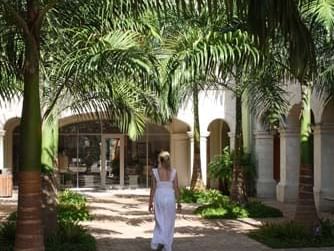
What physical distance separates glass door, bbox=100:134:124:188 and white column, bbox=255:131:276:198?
30.3ft

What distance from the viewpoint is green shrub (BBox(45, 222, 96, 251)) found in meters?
10.4

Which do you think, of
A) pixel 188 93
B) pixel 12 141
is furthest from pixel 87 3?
pixel 12 141

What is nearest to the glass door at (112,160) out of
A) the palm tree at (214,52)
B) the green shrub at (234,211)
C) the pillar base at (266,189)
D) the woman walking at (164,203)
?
the pillar base at (266,189)

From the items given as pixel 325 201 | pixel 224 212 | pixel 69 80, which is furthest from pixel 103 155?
pixel 69 80

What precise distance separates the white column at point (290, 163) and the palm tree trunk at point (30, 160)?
16.0 meters

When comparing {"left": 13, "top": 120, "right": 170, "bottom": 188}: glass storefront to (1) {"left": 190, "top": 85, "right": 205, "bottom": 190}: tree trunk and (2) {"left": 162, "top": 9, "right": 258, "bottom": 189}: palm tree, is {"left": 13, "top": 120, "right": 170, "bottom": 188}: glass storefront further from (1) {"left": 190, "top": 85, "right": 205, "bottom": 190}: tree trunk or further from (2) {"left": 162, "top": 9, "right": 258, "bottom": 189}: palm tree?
(2) {"left": 162, "top": 9, "right": 258, "bottom": 189}: palm tree

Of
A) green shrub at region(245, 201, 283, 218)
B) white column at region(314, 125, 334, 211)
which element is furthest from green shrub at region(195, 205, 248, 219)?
white column at region(314, 125, 334, 211)

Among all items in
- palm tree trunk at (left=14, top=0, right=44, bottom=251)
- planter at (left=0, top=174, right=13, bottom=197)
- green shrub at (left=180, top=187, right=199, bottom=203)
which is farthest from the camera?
planter at (left=0, top=174, right=13, bottom=197)

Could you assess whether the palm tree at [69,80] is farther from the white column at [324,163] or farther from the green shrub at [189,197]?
the green shrub at [189,197]

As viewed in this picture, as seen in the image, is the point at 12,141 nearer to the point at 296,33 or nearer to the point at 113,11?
the point at 113,11

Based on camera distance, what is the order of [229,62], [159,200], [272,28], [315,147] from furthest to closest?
[315,147] → [229,62] → [159,200] → [272,28]

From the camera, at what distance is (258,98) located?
15047mm

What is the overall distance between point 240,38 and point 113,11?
119 inches

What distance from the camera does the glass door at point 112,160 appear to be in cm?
3216
